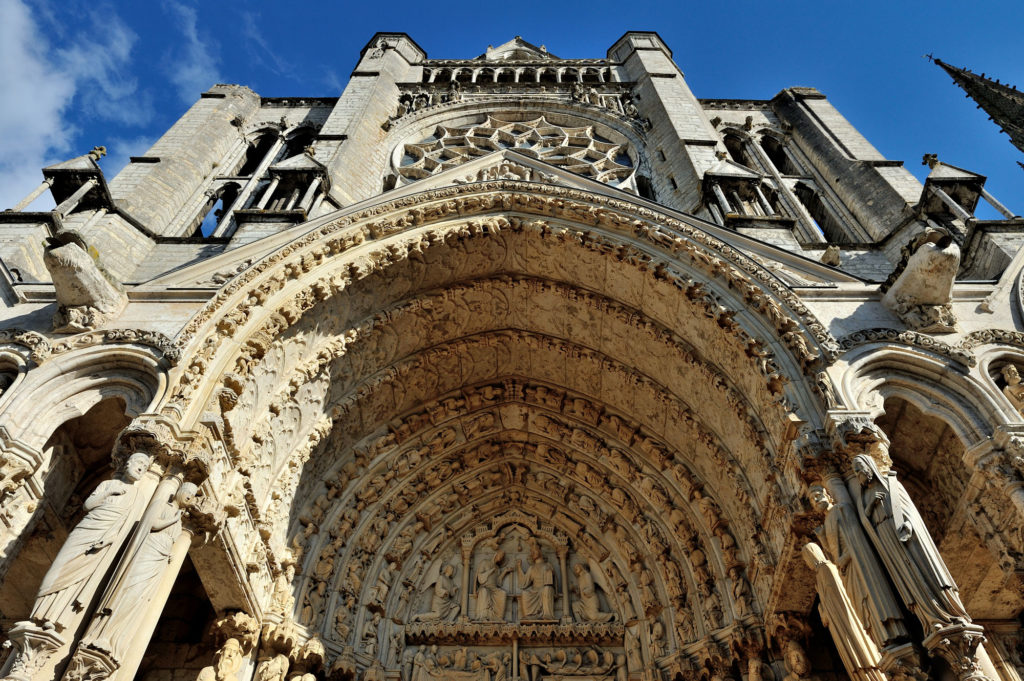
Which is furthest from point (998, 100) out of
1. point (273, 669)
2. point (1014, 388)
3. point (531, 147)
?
point (273, 669)

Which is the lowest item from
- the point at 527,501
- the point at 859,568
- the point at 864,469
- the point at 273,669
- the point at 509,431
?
the point at 273,669

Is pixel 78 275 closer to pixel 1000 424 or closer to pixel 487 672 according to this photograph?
pixel 487 672

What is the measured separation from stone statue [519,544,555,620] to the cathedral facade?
0.04 metres

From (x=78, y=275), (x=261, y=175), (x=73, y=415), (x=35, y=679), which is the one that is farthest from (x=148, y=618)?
(x=261, y=175)

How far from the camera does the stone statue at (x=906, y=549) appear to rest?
12.9 feet

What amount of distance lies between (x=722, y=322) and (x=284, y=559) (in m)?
4.90

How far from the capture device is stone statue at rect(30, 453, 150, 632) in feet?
13.2

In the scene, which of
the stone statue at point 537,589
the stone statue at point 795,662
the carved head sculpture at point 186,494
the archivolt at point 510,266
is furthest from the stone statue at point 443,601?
the stone statue at point 795,662

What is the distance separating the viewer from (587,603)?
7863 mm

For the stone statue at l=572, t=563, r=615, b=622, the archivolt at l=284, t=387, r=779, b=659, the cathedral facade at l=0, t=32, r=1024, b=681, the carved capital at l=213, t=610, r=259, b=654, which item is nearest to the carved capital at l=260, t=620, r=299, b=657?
the cathedral facade at l=0, t=32, r=1024, b=681

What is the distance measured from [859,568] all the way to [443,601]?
4.95m

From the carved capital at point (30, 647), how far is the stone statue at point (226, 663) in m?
1.85

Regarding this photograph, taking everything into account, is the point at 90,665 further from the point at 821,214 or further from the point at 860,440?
the point at 821,214

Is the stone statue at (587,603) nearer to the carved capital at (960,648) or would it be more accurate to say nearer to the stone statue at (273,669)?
the stone statue at (273,669)
